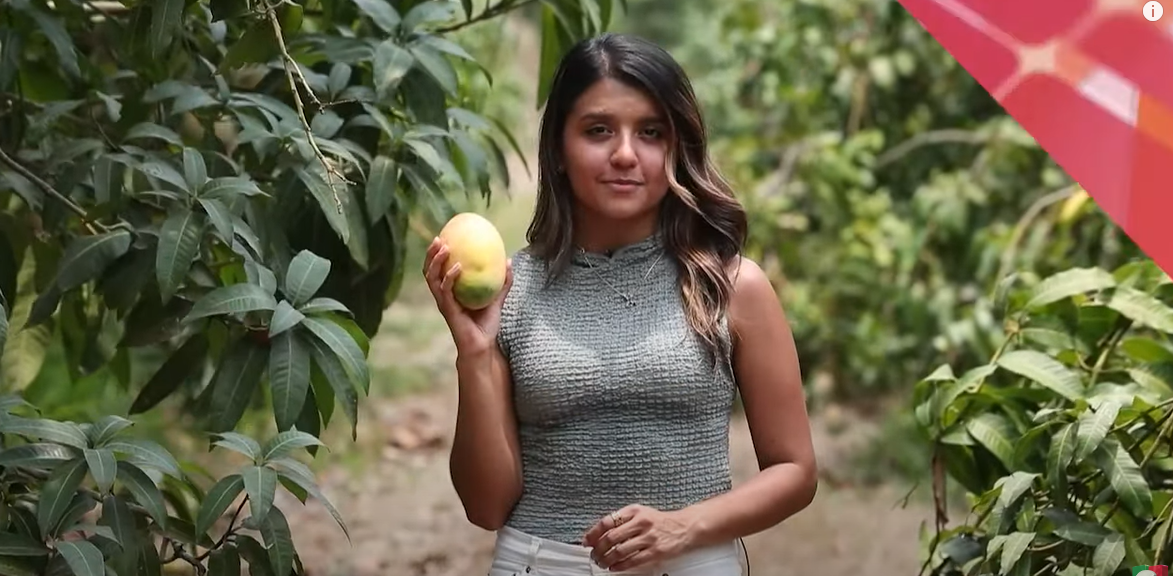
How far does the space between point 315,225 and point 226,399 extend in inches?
13.9

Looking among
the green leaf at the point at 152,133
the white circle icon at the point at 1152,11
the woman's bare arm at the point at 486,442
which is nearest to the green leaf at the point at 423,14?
the green leaf at the point at 152,133

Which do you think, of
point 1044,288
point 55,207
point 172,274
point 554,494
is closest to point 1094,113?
point 1044,288

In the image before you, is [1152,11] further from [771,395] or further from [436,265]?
[436,265]

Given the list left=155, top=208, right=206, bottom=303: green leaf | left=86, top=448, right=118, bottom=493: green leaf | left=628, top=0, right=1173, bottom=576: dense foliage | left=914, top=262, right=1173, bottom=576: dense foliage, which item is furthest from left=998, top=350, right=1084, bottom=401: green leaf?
left=86, top=448, right=118, bottom=493: green leaf

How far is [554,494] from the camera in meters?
1.61

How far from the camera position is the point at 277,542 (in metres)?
1.55

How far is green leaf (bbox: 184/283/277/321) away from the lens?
1596 millimetres

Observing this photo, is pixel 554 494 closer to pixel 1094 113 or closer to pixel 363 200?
pixel 363 200

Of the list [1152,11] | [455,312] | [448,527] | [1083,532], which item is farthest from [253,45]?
[448,527]

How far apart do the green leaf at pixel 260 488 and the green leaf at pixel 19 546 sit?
8.6 inches

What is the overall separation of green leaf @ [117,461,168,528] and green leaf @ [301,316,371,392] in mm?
239

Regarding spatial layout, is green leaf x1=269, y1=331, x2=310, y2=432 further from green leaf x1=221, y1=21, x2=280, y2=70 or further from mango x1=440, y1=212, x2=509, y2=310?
green leaf x1=221, y1=21, x2=280, y2=70

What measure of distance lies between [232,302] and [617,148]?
46cm

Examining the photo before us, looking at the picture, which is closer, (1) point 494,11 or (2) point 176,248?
(2) point 176,248
